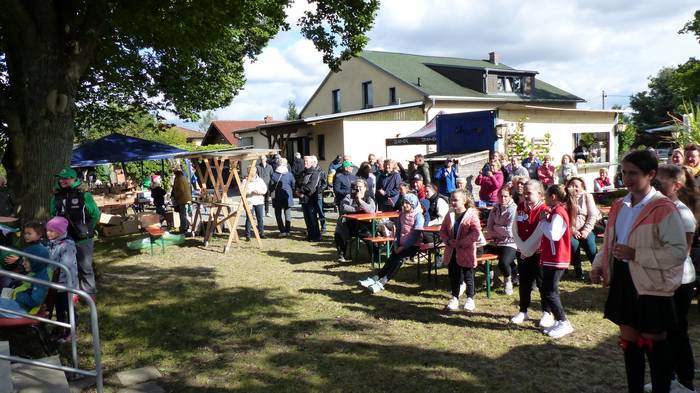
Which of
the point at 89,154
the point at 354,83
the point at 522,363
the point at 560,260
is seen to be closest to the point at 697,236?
the point at 560,260

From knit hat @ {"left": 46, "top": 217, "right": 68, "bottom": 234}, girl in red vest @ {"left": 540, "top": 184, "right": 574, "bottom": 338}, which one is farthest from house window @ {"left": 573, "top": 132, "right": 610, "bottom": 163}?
knit hat @ {"left": 46, "top": 217, "right": 68, "bottom": 234}

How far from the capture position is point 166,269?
9.62 metres

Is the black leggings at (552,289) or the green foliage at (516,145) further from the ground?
the green foliage at (516,145)

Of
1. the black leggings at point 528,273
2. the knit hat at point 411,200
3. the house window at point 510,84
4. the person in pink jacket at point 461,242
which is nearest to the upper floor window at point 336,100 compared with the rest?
the house window at point 510,84

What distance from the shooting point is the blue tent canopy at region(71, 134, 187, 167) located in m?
13.5

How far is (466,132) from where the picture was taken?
51.9ft

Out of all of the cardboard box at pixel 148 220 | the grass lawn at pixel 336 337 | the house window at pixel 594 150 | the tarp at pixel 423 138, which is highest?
the tarp at pixel 423 138

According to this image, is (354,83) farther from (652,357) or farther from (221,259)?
(652,357)

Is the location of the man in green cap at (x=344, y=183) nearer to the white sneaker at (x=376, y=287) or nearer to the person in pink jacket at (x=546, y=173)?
the white sneaker at (x=376, y=287)

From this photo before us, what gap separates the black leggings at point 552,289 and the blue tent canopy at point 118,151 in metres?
10.4

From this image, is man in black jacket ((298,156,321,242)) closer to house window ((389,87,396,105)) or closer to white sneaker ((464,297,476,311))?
white sneaker ((464,297,476,311))

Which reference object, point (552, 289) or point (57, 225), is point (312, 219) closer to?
point (57, 225)

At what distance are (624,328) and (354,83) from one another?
34.2m

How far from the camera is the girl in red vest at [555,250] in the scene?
5.32 meters
